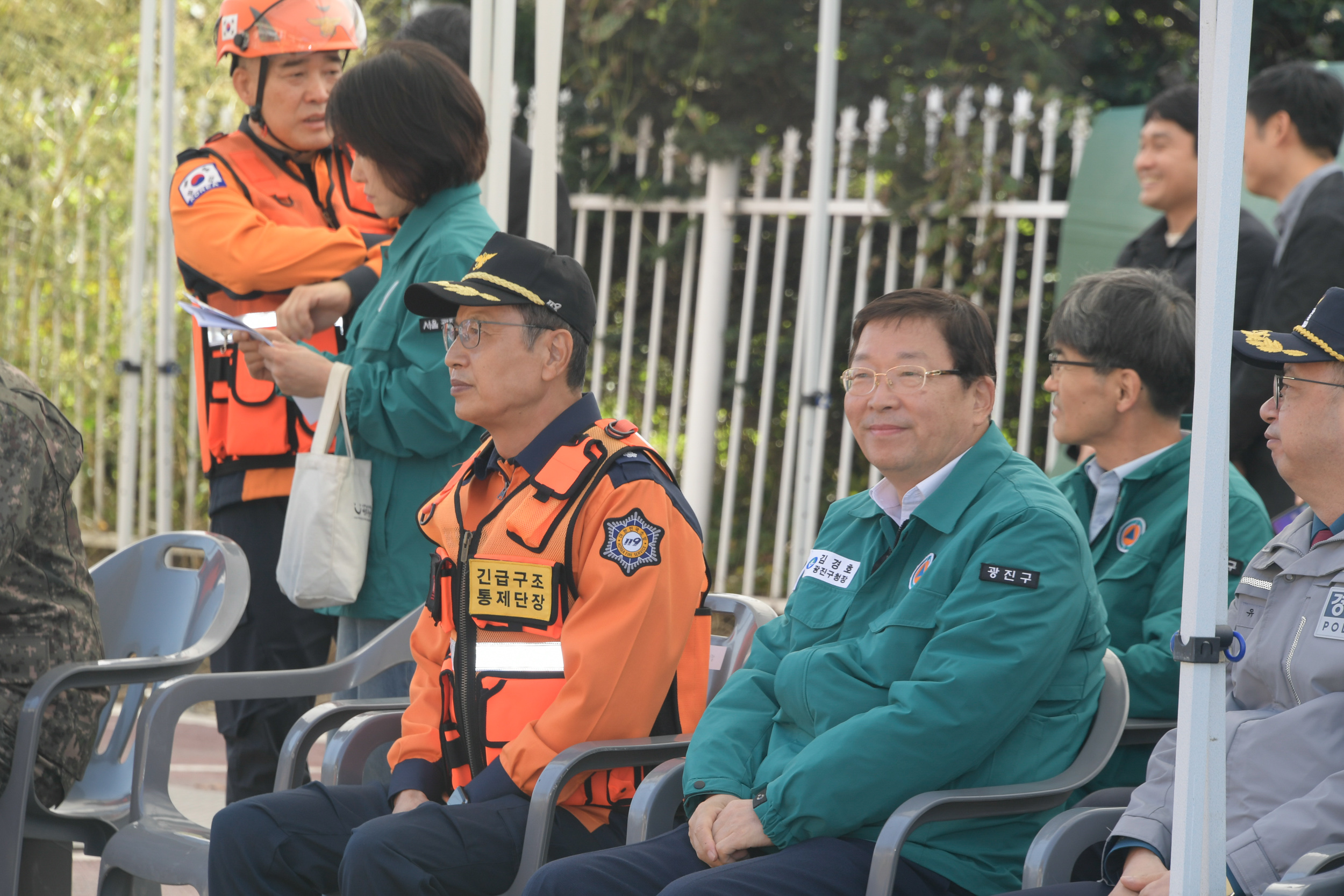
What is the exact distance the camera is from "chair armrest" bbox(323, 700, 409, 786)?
273cm

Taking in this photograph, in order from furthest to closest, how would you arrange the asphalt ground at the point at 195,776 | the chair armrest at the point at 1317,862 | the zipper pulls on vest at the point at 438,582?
the asphalt ground at the point at 195,776 < the zipper pulls on vest at the point at 438,582 < the chair armrest at the point at 1317,862

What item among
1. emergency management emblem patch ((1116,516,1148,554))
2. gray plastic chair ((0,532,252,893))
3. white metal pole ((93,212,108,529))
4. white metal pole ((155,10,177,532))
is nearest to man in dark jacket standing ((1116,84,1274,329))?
emergency management emblem patch ((1116,516,1148,554))

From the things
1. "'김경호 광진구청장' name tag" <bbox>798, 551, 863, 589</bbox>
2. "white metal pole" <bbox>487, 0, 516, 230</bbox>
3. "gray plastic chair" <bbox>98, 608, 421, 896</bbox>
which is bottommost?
"gray plastic chair" <bbox>98, 608, 421, 896</bbox>

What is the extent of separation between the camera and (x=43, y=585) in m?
2.89

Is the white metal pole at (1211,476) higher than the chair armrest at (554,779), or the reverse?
the white metal pole at (1211,476)

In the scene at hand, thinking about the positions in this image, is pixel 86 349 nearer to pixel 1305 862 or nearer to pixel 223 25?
pixel 223 25

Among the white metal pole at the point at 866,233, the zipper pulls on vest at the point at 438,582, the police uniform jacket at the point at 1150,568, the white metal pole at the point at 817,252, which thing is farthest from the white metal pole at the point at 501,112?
the white metal pole at the point at 866,233

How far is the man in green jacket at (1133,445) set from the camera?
8.67ft

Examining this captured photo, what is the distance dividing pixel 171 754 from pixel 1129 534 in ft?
6.16

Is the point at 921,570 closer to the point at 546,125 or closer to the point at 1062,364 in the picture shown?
the point at 1062,364

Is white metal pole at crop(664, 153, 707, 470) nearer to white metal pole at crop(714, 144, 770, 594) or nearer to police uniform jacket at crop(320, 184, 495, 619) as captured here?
white metal pole at crop(714, 144, 770, 594)

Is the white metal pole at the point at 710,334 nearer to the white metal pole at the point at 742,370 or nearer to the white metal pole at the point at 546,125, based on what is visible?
the white metal pole at the point at 742,370

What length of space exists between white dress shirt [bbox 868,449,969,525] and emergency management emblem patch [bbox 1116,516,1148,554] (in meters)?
0.51

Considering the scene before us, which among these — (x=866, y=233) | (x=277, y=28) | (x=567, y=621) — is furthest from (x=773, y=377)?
(x=567, y=621)
